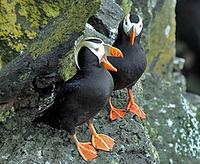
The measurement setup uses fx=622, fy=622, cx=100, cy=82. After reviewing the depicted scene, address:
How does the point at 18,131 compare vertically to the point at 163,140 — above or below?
above

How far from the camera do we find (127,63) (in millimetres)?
4891

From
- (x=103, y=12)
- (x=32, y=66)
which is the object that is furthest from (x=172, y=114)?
(x=32, y=66)

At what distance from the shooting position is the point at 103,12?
5.79 m

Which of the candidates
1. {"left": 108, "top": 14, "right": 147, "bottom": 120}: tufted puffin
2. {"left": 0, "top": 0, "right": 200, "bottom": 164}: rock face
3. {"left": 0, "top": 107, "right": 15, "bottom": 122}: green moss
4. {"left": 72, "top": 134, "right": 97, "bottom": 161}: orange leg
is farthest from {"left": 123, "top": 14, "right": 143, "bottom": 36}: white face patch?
{"left": 0, "top": 107, "right": 15, "bottom": 122}: green moss

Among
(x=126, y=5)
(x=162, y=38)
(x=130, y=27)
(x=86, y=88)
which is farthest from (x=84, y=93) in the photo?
(x=162, y=38)

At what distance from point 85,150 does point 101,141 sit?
0.52 feet

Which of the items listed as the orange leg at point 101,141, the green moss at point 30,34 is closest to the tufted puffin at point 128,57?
the orange leg at point 101,141

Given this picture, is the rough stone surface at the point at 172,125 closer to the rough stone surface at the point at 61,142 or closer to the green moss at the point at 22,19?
the green moss at the point at 22,19

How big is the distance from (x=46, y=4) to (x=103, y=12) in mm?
739

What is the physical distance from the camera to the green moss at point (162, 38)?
8.23 metres

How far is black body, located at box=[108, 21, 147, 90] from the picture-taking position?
16.0 ft

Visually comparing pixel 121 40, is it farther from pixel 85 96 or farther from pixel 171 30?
pixel 171 30

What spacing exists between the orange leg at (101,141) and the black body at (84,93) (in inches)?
10.2

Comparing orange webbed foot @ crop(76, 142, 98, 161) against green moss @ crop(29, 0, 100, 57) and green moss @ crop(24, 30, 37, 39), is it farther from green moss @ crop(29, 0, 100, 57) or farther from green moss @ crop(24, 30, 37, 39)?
green moss @ crop(24, 30, 37, 39)
